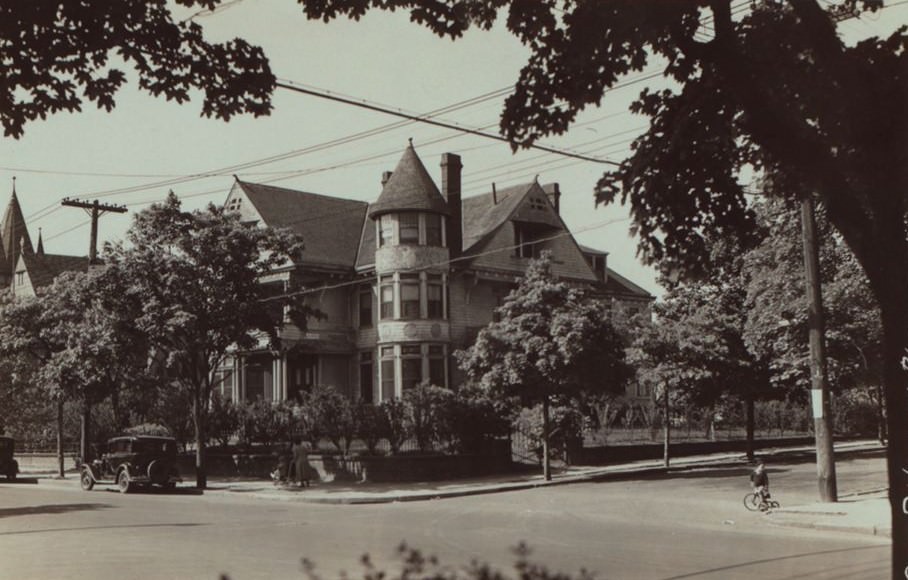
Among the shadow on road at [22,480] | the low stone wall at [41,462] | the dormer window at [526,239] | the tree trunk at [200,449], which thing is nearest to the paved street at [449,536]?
the tree trunk at [200,449]

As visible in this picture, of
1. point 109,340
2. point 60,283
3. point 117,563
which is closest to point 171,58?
point 117,563

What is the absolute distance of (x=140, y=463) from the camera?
1165 inches

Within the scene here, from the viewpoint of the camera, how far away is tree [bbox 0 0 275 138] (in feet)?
23.3

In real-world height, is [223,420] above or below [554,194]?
below

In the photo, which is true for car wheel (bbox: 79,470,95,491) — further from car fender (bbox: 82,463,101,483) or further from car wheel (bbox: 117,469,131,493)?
car wheel (bbox: 117,469,131,493)

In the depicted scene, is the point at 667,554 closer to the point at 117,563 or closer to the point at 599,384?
the point at 117,563

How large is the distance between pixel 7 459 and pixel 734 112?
38.5 meters

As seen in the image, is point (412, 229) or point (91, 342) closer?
Answer: point (91, 342)

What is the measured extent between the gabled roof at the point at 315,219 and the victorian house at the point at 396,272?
0.23ft

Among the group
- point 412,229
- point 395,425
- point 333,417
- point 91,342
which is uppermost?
point 412,229

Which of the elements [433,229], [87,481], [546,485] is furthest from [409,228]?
[87,481]

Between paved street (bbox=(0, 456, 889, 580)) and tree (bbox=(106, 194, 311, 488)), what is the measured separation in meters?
5.84

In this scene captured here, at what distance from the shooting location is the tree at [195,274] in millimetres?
28922

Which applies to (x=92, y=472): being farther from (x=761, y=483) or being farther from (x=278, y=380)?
(x=761, y=483)
